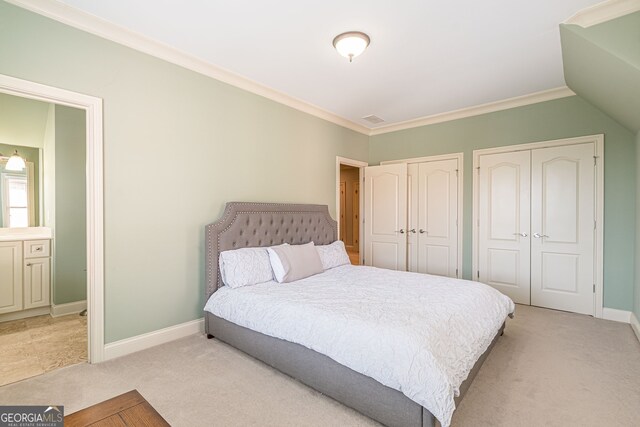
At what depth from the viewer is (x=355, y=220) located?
8.66 metres

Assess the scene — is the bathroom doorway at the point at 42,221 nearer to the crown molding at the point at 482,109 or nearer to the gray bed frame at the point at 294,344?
the gray bed frame at the point at 294,344

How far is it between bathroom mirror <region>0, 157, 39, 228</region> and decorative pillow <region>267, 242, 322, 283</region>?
3360 mm

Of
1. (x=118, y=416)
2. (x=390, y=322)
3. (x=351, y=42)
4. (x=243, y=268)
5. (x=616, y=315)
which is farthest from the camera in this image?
(x=616, y=315)

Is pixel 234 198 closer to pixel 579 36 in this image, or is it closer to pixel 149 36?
pixel 149 36

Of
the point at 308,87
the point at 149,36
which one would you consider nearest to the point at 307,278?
the point at 308,87

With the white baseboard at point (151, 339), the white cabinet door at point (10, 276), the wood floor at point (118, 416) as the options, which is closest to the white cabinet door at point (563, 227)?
the white baseboard at point (151, 339)

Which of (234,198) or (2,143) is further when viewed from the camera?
(2,143)

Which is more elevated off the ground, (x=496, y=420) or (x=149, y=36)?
(x=149, y=36)

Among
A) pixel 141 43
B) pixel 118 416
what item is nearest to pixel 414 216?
pixel 141 43

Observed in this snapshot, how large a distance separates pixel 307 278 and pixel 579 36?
3099 millimetres

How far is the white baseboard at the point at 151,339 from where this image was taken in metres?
2.55

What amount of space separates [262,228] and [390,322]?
6.51 ft

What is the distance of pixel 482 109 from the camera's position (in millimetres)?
4301

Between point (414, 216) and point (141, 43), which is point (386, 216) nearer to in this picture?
point (414, 216)
